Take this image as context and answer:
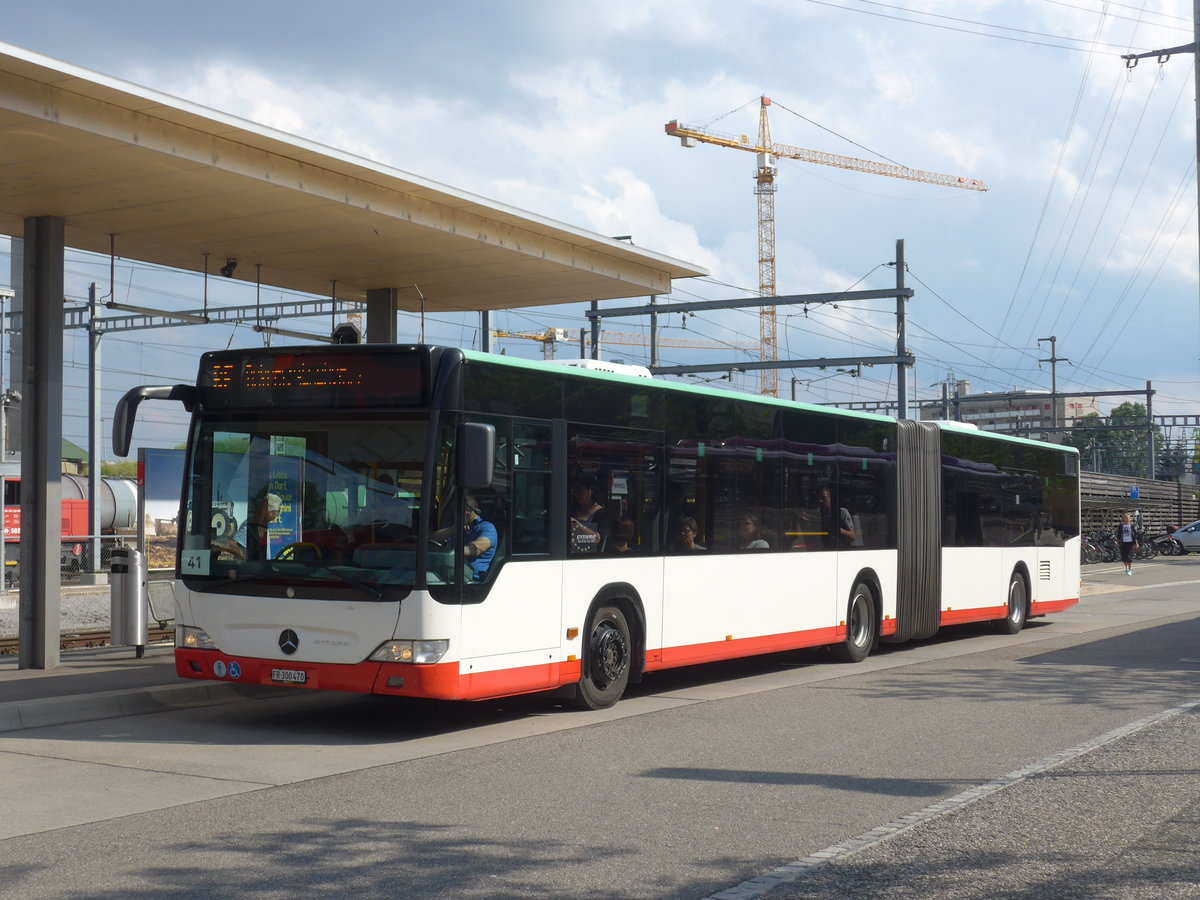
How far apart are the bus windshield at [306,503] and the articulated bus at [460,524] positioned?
2 centimetres

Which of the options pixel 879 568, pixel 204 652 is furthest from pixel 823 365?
pixel 204 652

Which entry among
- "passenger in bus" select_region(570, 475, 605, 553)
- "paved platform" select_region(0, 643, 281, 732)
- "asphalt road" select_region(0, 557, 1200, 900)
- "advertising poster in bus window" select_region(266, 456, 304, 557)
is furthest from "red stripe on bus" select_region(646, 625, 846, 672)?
"paved platform" select_region(0, 643, 281, 732)

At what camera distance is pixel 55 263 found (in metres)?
13.6

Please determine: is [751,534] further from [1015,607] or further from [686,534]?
[1015,607]

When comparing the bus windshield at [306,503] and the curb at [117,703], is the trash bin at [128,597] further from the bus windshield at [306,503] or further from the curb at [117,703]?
the bus windshield at [306,503]

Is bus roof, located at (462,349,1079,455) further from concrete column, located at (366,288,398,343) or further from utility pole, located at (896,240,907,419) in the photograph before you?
utility pole, located at (896,240,907,419)

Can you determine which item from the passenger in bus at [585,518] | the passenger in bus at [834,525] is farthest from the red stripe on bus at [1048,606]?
the passenger in bus at [585,518]

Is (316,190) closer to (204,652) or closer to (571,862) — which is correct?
(204,652)

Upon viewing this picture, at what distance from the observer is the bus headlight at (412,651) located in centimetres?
984

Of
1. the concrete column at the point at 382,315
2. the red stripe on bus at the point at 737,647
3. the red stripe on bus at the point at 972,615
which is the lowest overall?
the red stripe on bus at the point at 972,615

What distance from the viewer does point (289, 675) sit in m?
10.2

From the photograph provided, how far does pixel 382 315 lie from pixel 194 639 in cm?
824

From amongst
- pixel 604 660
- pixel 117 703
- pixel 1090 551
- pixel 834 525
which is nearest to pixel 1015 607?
pixel 834 525

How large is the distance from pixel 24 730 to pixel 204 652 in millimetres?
1444
